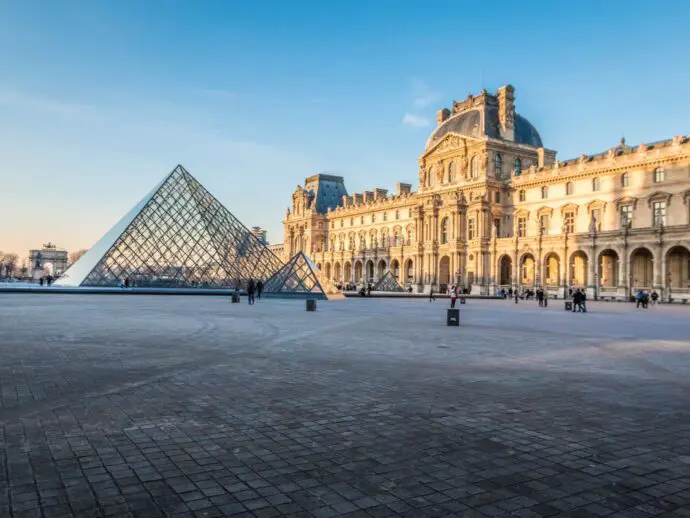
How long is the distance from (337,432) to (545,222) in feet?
175

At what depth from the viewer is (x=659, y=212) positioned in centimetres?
4519

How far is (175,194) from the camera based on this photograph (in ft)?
141

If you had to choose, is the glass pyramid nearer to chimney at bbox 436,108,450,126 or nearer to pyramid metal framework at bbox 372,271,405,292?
pyramid metal framework at bbox 372,271,405,292

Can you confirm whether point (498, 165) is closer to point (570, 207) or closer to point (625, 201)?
point (570, 207)

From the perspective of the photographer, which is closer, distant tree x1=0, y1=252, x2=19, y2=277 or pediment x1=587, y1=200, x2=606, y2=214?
pediment x1=587, y1=200, x2=606, y2=214

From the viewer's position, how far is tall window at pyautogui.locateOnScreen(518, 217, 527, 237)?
5665cm

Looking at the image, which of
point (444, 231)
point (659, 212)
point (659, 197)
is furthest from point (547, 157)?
point (659, 212)

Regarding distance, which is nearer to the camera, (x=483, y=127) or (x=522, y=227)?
(x=522, y=227)

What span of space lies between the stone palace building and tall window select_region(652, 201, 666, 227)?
3.1 inches

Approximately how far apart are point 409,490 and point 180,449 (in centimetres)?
186

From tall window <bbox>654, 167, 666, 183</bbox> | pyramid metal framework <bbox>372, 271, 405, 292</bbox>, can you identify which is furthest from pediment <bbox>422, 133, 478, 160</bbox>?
tall window <bbox>654, 167, 666, 183</bbox>

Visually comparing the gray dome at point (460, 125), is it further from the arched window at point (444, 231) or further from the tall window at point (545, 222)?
the tall window at point (545, 222)

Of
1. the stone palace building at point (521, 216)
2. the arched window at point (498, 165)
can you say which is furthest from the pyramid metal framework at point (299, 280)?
the arched window at point (498, 165)

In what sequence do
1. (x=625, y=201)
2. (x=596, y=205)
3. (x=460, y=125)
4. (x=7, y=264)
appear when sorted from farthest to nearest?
(x=7, y=264)
(x=460, y=125)
(x=596, y=205)
(x=625, y=201)
